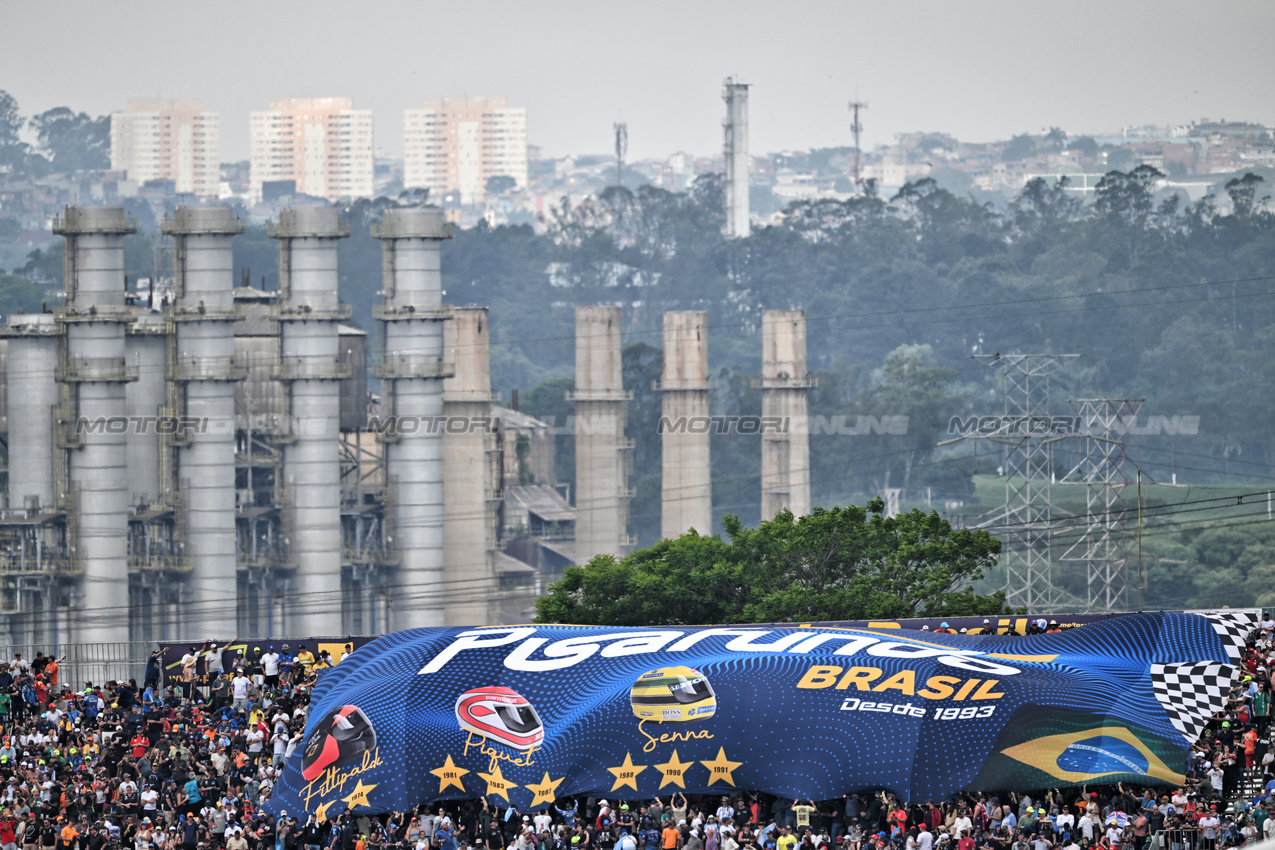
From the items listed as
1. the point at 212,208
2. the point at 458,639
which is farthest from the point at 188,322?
the point at 458,639

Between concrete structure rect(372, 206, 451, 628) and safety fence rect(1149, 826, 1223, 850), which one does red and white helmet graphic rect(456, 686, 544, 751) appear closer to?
safety fence rect(1149, 826, 1223, 850)

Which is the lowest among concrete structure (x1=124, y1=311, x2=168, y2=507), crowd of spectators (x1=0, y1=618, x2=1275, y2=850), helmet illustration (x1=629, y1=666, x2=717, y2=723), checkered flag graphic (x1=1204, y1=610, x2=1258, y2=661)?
crowd of spectators (x1=0, y1=618, x2=1275, y2=850)

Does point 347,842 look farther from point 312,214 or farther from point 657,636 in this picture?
point 312,214

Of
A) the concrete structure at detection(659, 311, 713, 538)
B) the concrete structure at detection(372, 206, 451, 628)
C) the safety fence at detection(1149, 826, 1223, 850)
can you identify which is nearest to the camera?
the safety fence at detection(1149, 826, 1223, 850)

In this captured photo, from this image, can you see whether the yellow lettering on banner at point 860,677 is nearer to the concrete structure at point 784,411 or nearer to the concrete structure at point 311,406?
the concrete structure at point 311,406

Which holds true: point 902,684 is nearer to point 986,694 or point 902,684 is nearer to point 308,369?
point 986,694

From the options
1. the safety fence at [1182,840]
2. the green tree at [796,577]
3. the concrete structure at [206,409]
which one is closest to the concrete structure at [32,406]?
the concrete structure at [206,409]

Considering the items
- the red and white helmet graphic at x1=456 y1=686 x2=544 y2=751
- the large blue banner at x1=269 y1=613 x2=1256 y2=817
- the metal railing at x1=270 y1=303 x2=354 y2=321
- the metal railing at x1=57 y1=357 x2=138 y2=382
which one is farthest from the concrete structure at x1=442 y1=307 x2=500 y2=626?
the red and white helmet graphic at x1=456 y1=686 x2=544 y2=751
